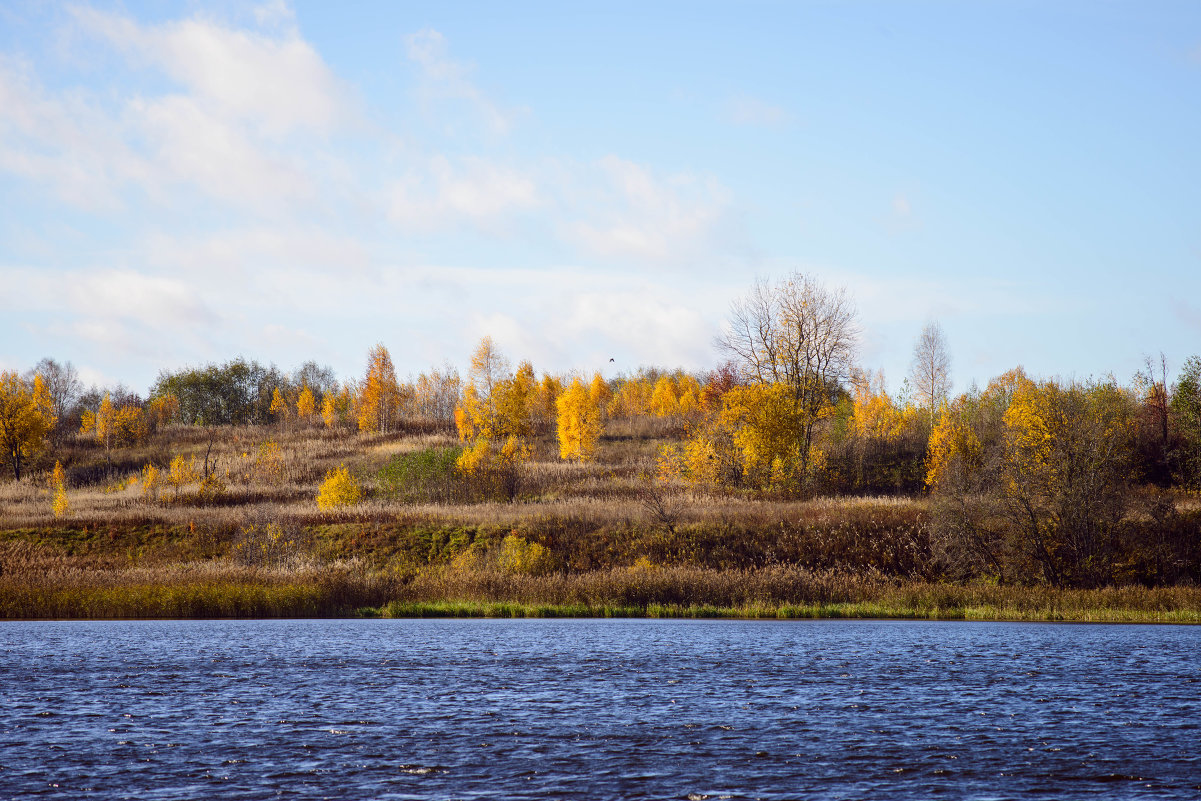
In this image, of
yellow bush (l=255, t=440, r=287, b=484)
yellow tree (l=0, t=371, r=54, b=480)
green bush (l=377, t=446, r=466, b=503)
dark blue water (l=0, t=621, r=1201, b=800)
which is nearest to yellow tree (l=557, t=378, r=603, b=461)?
green bush (l=377, t=446, r=466, b=503)

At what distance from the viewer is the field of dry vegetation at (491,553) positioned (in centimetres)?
3925

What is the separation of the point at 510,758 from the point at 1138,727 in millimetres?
11304

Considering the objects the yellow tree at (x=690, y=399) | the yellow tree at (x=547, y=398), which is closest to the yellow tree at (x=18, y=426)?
the yellow tree at (x=547, y=398)

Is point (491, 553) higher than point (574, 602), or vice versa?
point (491, 553)

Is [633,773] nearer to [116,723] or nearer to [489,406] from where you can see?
[116,723]

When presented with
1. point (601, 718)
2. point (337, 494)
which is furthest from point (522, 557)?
point (601, 718)

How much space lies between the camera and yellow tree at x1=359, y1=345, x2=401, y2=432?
113750 millimetres

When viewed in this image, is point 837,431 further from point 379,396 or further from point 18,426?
point 18,426

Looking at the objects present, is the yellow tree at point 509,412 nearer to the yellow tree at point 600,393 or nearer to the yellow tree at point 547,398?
the yellow tree at point 600,393

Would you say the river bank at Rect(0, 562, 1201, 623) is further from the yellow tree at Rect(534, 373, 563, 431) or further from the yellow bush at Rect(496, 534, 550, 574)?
the yellow tree at Rect(534, 373, 563, 431)

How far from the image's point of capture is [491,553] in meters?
51.0

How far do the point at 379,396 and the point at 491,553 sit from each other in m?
70.0

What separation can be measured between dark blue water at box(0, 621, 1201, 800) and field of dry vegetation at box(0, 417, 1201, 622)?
9020mm

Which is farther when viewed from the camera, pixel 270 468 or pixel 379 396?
pixel 379 396
